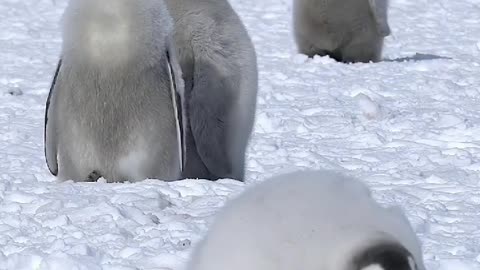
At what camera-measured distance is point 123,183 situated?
5.12 m

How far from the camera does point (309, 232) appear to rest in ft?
8.67

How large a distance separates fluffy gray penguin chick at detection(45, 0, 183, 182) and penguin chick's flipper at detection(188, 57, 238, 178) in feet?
1.31

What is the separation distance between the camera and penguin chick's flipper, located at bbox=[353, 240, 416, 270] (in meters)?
2.42

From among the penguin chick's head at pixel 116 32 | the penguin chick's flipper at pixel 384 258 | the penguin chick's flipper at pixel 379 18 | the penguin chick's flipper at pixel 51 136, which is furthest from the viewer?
the penguin chick's flipper at pixel 379 18

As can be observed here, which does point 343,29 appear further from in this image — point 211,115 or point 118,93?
point 118,93

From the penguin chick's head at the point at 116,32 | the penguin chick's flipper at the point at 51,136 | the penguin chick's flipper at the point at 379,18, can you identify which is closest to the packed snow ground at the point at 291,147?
the penguin chick's flipper at the point at 51,136

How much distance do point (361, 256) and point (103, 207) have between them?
7.37 ft

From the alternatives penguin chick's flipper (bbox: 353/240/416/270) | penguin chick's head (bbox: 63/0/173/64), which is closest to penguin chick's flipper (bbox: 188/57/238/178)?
penguin chick's head (bbox: 63/0/173/64)

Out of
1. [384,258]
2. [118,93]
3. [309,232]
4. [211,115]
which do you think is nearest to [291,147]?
[211,115]

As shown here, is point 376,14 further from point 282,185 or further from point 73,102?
point 282,185

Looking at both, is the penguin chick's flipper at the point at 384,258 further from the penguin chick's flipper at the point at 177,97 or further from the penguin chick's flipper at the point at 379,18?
the penguin chick's flipper at the point at 379,18

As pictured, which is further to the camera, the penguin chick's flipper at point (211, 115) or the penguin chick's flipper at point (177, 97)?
the penguin chick's flipper at point (211, 115)

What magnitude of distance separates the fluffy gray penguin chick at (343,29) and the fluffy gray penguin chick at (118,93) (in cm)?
445

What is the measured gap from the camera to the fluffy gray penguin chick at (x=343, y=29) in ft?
31.6
